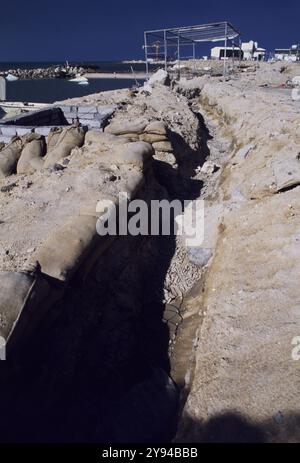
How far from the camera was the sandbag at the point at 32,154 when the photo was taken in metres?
7.37

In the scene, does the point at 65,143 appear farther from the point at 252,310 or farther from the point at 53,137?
the point at 252,310

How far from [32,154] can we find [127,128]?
2.21 meters

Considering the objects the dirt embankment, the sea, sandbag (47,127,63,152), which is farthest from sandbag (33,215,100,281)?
the sea

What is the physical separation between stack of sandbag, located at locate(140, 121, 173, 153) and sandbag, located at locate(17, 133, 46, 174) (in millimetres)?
2189

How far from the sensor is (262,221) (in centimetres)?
576

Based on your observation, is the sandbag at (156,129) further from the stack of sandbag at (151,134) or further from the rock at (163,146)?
the rock at (163,146)

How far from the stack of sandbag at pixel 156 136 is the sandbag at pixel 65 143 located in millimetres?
1400

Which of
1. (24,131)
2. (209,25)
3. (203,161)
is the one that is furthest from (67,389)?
(209,25)

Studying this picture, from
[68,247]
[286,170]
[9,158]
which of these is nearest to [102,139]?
[9,158]

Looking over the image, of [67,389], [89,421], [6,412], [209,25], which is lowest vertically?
[89,421]

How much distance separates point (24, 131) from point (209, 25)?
11.9 m

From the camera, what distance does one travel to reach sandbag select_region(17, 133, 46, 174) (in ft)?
24.2

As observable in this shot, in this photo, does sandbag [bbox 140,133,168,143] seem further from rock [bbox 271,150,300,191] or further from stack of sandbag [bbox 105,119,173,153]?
rock [bbox 271,150,300,191]
